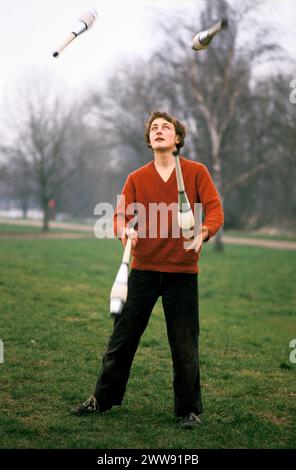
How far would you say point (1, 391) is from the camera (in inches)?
194

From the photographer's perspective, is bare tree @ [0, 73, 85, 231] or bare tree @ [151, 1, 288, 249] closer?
bare tree @ [151, 1, 288, 249]

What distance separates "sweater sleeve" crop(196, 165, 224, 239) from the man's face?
33 centimetres

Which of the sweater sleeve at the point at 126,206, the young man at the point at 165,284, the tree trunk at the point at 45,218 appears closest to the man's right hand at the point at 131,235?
the young man at the point at 165,284

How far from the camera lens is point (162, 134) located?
4320 mm

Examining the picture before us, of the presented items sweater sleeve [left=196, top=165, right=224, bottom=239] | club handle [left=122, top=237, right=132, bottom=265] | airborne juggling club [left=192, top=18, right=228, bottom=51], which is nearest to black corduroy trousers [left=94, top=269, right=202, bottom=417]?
club handle [left=122, top=237, right=132, bottom=265]

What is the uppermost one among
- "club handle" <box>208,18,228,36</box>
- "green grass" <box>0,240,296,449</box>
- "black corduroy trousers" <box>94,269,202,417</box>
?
"club handle" <box>208,18,228,36</box>

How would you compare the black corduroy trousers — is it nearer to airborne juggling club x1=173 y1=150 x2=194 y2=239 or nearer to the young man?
the young man

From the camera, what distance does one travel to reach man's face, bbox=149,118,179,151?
14.2 feet

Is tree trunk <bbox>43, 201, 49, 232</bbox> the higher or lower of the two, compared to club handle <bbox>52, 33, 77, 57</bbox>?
lower

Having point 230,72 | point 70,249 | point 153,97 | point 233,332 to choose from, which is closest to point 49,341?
point 233,332

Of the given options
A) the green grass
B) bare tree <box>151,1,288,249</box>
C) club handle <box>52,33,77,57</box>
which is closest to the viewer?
the green grass

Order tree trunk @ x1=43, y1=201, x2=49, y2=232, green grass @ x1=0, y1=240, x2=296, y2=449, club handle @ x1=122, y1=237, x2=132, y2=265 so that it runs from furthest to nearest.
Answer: tree trunk @ x1=43, y1=201, x2=49, y2=232 → green grass @ x1=0, y1=240, x2=296, y2=449 → club handle @ x1=122, y1=237, x2=132, y2=265

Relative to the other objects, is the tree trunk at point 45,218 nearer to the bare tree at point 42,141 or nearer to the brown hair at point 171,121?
the bare tree at point 42,141
